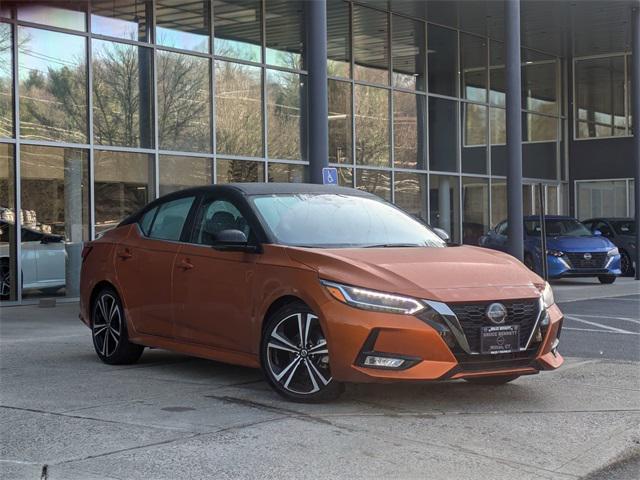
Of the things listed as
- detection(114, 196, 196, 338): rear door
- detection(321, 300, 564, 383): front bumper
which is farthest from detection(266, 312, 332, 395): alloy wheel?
detection(114, 196, 196, 338): rear door

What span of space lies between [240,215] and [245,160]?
12433 millimetres

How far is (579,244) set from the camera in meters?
19.6

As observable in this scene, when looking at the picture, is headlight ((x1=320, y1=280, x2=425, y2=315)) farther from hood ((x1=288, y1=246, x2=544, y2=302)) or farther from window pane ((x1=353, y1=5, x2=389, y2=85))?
window pane ((x1=353, y1=5, x2=389, y2=85))

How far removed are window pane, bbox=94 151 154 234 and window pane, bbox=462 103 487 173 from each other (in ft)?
37.9

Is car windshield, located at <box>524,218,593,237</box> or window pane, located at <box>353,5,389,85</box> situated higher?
window pane, located at <box>353,5,389,85</box>

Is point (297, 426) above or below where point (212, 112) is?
below

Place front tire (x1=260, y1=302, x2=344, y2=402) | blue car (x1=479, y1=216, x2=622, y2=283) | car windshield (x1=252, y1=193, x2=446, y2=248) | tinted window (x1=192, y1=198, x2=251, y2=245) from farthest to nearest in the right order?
blue car (x1=479, y1=216, x2=622, y2=283)
tinted window (x1=192, y1=198, x2=251, y2=245)
car windshield (x1=252, y1=193, x2=446, y2=248)
front tire (x1=260, y1=302, x2=344, y2=402)

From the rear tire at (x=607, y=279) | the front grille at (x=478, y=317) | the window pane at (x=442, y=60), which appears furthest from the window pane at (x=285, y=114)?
the front grille at (x=478, y=317)

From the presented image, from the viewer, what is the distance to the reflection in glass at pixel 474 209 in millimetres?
26125

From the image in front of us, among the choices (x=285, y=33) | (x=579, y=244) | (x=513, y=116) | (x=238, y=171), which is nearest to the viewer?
(x=513, y=116)

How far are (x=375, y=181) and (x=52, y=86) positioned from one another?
928 cm

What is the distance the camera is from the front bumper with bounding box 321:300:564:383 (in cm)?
581

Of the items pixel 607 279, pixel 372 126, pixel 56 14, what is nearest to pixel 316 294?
pixel 56 14

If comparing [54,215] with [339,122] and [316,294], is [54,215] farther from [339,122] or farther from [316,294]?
[316,294]
